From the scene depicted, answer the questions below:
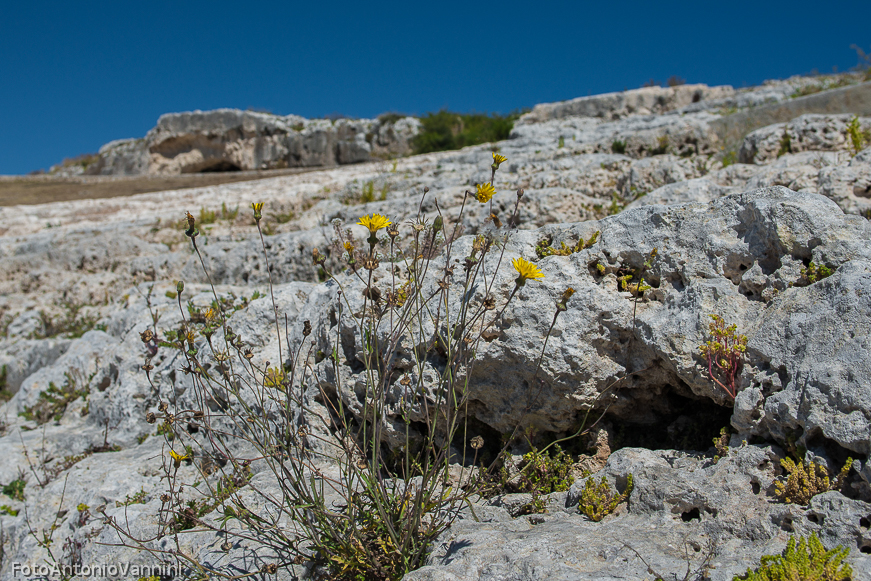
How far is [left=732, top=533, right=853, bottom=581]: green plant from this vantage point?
1788 millimetres

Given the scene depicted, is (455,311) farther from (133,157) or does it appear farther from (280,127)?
(133,157)

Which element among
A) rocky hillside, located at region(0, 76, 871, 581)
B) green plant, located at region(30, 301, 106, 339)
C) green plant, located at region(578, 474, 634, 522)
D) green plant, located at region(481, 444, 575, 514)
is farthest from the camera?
green plant, located at region(30, 301, 106, 339)

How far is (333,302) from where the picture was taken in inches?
144

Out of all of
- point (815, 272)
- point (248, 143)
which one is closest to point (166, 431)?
point (815, 272)

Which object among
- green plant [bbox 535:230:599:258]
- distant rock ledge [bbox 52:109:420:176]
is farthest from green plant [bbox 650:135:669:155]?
distant rock ledge [bbox 52:109:420:176]

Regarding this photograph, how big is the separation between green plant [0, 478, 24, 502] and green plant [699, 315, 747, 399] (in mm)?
5283

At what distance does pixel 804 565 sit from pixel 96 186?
66.7ft

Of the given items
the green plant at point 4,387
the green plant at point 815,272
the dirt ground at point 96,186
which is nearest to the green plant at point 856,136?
the green plant at point 815,272

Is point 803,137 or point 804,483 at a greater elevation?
point 803,137

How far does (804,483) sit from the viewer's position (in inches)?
84.0

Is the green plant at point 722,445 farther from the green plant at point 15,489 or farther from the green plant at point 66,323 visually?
the green plant at point 66,323

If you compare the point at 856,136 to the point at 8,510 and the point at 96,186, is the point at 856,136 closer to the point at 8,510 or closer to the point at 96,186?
the point at 8,510

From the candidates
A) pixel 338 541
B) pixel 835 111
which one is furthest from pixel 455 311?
pixel 835 111

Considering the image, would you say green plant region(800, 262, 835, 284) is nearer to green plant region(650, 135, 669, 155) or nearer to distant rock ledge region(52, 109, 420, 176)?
green plant region(650, 135, 669, 155)
